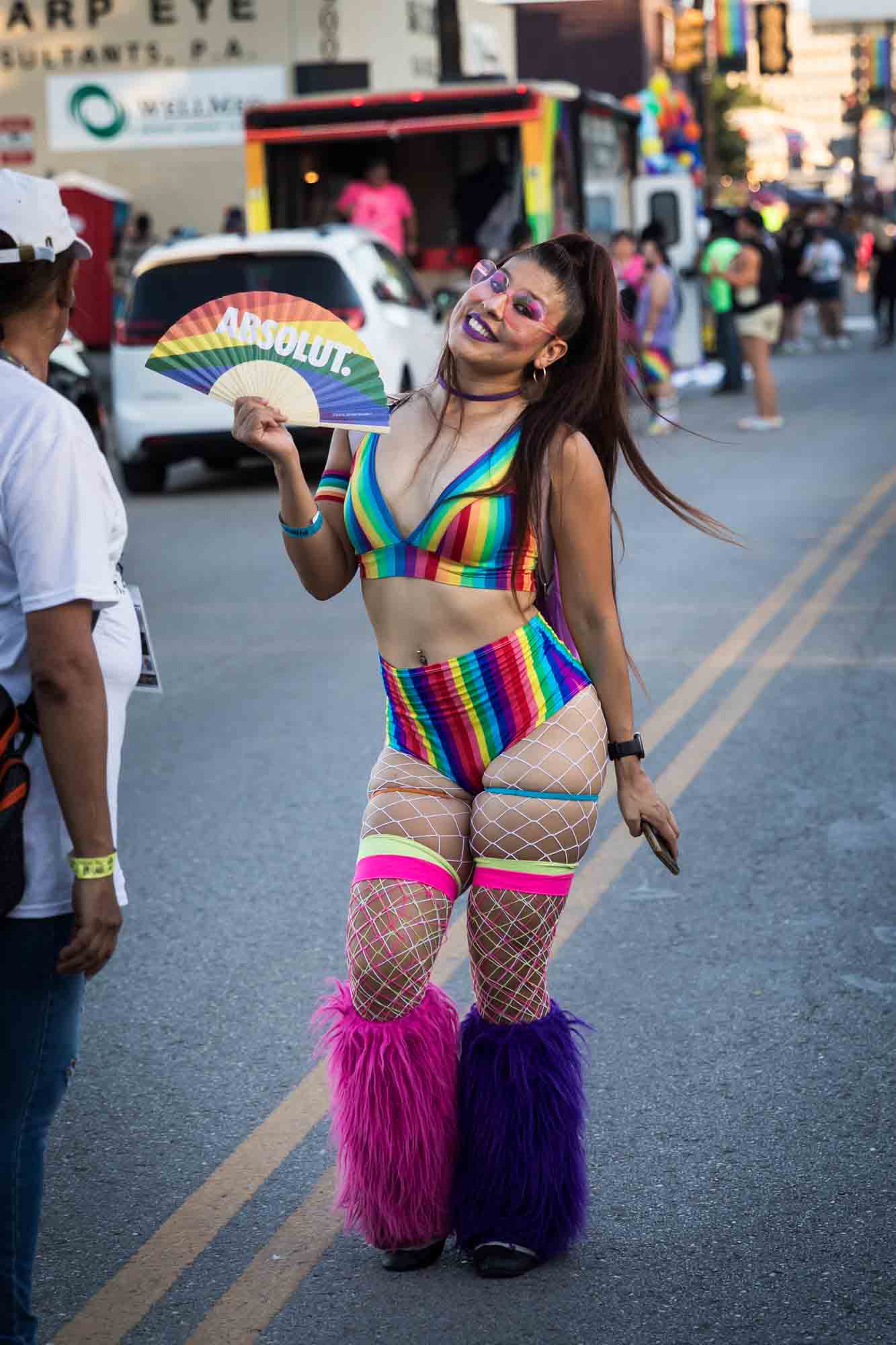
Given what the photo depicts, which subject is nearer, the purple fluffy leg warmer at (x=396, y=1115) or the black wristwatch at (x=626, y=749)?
the purple fluffy leg warmer at (x=396, y=1115)

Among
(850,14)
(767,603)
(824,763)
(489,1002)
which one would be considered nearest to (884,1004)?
(489,1002)

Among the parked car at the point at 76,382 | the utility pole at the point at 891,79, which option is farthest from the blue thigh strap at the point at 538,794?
the utility pole at the point at 891,79

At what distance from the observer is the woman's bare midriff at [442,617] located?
11.5 ft

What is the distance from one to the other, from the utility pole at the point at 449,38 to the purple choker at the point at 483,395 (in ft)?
71.1

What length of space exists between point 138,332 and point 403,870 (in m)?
13.3

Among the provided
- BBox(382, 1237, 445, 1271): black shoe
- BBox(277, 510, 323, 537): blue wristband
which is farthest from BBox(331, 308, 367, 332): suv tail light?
BBox(382, 1237, 445, 1271): black shoe

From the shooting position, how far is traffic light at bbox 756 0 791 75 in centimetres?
4381

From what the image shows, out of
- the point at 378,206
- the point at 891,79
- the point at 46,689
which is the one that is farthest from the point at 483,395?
the point at 891,79

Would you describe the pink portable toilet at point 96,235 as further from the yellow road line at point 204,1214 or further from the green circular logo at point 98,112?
the yellow road line at point 204,1214

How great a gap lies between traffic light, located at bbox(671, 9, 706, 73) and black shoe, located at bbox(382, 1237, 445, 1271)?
37248 millimetres

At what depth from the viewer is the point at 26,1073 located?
286cm

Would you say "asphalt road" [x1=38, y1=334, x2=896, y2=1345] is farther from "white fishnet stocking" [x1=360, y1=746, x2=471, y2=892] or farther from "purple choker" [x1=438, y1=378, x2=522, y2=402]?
"purple choker" [x1=438, y1=378, x2=522, y2=402]

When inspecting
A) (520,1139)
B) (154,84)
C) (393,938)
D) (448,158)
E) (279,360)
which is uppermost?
(154,84)

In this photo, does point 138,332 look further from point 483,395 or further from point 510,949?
point 510,949
